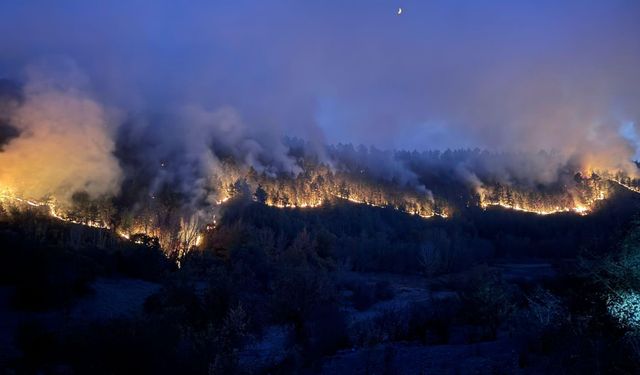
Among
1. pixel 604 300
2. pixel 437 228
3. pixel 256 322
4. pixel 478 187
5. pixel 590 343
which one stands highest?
pixel 478 187

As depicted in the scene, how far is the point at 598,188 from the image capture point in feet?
327

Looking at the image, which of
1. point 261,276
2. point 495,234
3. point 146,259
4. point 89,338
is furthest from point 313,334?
point 495,234

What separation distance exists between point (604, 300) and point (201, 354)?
11810mm

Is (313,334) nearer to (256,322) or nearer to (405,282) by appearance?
(256,322)

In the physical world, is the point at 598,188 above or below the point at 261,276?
above

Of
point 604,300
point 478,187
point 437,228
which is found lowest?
point 604,300

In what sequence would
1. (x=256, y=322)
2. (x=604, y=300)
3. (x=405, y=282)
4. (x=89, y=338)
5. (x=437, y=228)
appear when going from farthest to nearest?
(x=437, y=228) → (x=405, y=282) → (x=256, y=322) → (x=604, y=300) → (x=89, y=338)

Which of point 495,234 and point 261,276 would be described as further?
point 495,234

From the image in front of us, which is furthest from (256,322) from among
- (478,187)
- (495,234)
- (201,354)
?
(478,187)

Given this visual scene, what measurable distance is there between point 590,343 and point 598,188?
10485 cm

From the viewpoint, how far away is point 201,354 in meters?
11.1

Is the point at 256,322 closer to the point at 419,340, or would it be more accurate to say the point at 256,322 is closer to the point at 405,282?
the point at 419,340

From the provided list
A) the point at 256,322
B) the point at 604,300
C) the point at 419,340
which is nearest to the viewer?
the point at 604,300

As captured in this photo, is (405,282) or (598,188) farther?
(598,188)
